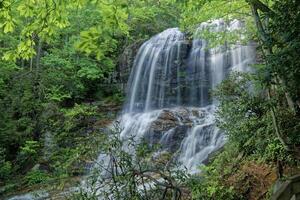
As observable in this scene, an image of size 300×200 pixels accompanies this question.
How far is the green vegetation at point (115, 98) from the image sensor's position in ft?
11.9

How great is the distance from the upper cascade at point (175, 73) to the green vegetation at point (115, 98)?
4.63ft

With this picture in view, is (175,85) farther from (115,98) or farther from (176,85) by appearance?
(115,98)

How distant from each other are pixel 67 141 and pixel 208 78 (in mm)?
6954

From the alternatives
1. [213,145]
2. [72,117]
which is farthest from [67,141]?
[213,145]

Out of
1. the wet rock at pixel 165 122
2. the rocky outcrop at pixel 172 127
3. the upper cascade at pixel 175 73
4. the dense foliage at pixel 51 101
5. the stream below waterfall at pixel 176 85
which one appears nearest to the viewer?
the rocky outcrop at pixel 172 127

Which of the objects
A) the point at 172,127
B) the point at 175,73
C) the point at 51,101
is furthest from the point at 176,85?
the point at 51,101

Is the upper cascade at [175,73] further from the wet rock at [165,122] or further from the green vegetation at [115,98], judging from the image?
the wet rock at [165,122]

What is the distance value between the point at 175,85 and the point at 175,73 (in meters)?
0.64

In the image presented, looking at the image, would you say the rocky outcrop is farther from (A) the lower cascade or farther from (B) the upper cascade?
(B) the upper cascade

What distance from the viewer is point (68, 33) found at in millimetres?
20281

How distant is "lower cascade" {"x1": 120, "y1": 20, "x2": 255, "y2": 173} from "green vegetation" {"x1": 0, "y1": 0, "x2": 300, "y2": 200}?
149cm

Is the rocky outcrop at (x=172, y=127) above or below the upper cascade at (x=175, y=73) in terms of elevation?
below

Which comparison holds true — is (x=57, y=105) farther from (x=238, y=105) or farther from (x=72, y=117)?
(x=238, y=105)

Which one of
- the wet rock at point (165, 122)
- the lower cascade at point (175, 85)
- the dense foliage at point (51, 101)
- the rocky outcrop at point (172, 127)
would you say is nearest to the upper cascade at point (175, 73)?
the lower cascade at point (175, 85)
